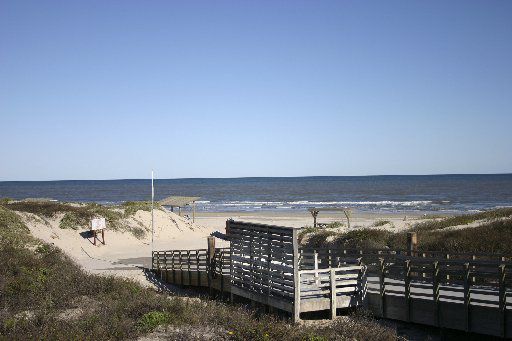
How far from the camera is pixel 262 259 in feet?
52.6

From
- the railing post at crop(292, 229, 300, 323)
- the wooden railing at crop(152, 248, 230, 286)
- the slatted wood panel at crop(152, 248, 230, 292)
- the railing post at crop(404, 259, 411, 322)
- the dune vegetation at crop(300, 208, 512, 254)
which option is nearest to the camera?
the railing post at crop(404, 259, 411, 322)

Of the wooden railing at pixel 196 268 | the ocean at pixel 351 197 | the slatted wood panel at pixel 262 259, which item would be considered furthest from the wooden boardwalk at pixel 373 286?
the ocean at pixel 351 197

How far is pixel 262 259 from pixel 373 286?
3491mm

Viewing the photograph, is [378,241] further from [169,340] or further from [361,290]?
[169,340]

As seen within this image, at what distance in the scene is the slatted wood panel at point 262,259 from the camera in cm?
1455

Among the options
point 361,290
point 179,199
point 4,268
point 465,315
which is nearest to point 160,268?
point 4,268

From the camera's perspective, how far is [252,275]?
53.6 ft

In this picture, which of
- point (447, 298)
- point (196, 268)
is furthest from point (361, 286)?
point (196, 268)

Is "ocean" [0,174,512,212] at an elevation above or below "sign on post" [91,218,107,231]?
below

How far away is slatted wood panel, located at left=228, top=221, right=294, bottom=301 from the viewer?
47.7ft

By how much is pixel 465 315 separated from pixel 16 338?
410 inches

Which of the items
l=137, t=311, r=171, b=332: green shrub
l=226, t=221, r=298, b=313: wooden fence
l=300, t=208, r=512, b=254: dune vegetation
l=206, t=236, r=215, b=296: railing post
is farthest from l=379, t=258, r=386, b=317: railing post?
l=206, t=236, r=215, b=296: railing post

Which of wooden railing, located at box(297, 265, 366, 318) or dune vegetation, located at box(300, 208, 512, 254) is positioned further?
dune vegetation, located at box(300, 208, 512, 254)

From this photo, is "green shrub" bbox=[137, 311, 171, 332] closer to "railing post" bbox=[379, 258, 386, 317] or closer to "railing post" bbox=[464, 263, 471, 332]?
"railing post" bbox=[379, 258, 386, 317]
